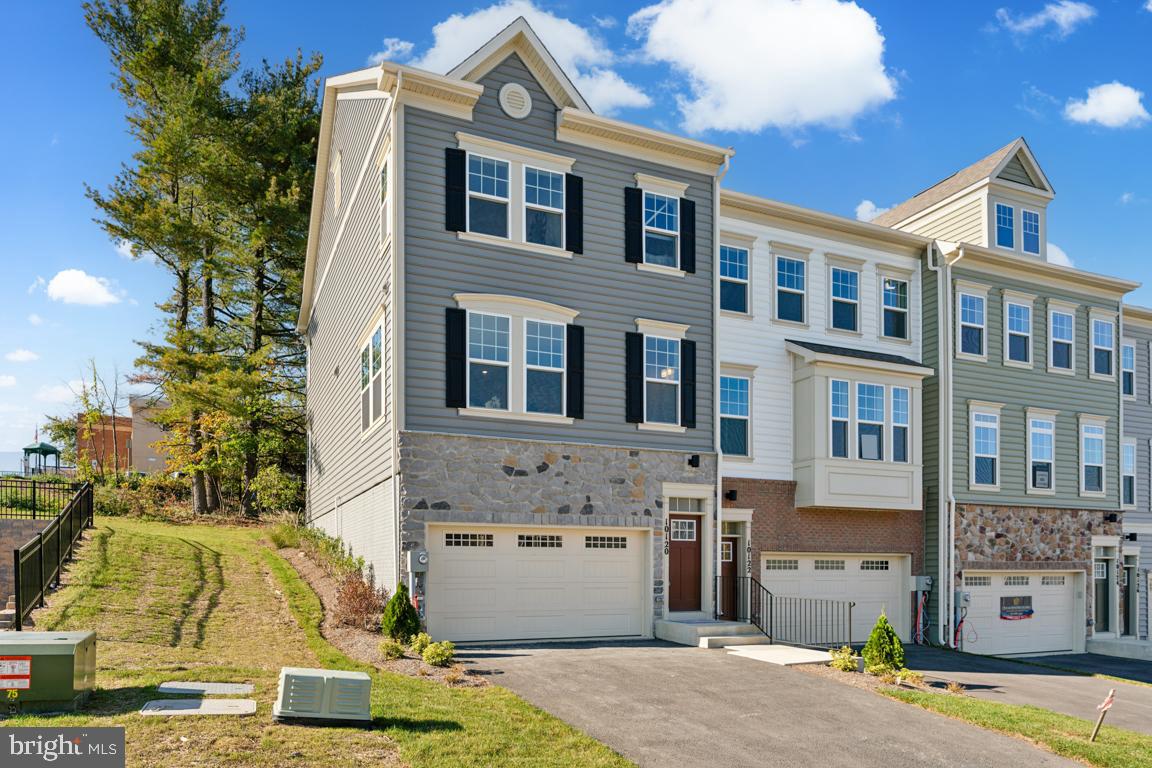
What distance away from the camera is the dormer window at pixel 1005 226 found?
25.2 m

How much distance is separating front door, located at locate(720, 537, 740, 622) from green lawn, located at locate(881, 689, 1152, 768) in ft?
21.2

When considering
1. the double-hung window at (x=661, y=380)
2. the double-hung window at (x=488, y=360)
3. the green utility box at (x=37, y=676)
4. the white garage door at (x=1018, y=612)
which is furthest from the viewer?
the white garage door at (x=1018, y=612)

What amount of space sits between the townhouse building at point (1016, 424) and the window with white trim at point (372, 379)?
1356 centimetres

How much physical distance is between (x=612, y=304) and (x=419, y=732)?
33.2 feet

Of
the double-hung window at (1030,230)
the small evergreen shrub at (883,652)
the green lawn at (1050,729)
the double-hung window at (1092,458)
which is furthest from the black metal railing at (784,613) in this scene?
the double-hung window at (1030,230)

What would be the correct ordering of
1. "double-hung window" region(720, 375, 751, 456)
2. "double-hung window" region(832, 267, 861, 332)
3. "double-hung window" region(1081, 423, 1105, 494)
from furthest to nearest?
"double-hung window" region(1081, 423, 1105, 494)
"double-hung window" region(832, 267, 861, 332)
"double-hung window" region(720, 375, 751, 456)

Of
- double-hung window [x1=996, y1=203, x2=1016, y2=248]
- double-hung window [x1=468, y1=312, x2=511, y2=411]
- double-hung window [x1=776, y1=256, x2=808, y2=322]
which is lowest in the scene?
double-hung window [x1=468, y1=312, x2=511, y2=411]

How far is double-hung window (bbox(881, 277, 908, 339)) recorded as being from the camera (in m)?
23.1

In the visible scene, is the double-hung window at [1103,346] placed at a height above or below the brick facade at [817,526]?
above

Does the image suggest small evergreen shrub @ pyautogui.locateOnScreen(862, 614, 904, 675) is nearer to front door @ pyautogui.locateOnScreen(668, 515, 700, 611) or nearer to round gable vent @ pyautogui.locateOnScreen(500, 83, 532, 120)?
front door @ pyautogui.locateOnScreen(668, 515, 700, 611)

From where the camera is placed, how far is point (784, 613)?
20547mm

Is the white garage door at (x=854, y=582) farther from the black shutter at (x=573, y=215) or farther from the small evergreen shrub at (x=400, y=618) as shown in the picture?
the small evergreen shrub at (x=400, y=618)

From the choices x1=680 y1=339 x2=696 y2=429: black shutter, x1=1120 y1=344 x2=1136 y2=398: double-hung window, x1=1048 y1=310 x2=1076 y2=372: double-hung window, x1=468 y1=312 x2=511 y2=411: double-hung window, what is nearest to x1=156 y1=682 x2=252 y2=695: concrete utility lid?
x1=468 y1=312 x2=511 y2=411: double-hung window

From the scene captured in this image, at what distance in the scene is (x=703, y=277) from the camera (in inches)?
754
